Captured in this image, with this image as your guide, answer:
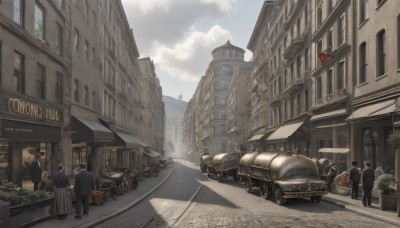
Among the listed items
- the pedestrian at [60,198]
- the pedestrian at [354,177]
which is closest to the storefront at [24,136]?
the pedestrian at [60,198]

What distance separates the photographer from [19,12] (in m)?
17.6

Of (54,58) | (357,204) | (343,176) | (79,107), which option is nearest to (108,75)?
(79,107)

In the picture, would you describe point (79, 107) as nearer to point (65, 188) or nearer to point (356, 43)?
point (65, 188)

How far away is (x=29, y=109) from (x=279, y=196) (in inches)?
452

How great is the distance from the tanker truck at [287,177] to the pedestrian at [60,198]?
893cm

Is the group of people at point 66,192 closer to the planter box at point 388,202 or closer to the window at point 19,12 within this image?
the window at point 19,12

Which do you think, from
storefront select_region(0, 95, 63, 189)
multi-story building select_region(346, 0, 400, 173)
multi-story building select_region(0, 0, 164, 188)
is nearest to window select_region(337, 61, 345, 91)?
multi-story building select_region(346, 0, 400, 173)

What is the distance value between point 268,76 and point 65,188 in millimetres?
41488

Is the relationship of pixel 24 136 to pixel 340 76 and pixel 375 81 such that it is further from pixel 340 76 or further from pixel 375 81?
pixel 340 76

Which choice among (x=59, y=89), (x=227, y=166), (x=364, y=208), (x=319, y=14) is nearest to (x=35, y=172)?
(x=59, y=89)

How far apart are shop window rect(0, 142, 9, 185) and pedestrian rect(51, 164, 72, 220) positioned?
264 centimetres

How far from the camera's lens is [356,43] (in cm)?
2498

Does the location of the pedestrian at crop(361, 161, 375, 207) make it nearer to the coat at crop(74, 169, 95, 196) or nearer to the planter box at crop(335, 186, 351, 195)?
the planter box at crop(335, 186, 351, 195)

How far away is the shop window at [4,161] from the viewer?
15.7m
